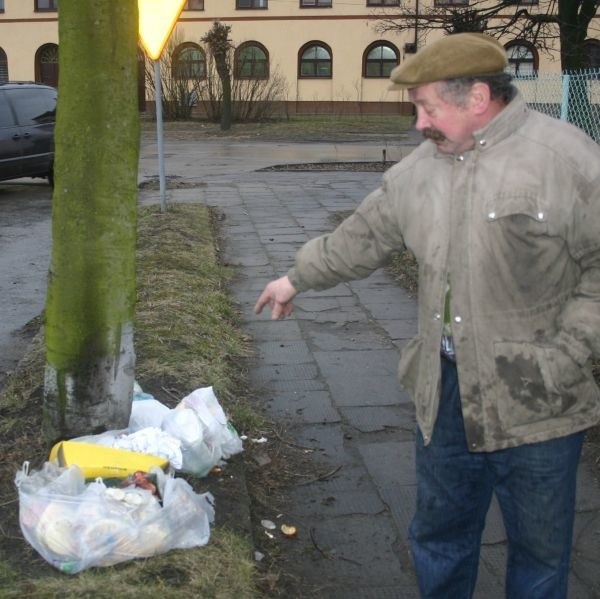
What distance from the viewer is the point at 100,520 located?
2.79m

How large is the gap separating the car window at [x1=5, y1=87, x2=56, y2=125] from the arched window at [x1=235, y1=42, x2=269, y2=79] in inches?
997

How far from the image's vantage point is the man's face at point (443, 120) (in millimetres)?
2281

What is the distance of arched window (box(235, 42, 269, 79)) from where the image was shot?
40.6 m

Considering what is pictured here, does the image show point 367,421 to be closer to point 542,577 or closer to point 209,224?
point 542,577

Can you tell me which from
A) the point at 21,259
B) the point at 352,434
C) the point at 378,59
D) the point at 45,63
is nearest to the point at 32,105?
the point at 21,259

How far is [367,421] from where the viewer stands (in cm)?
459

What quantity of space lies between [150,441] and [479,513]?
1379 millimetres

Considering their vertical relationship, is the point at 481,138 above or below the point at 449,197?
above

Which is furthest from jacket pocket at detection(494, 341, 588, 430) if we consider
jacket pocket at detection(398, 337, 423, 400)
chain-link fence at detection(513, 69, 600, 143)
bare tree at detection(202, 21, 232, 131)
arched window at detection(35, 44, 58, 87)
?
arched window at detection(35, 44, 58, 87)

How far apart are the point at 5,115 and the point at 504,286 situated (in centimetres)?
1318

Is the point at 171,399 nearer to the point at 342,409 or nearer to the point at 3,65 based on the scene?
the point at 342,409

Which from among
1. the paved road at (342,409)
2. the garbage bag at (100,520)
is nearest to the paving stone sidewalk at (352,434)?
the paved road at (342,409)

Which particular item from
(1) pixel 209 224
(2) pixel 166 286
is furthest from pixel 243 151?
(2) pixel 166 286

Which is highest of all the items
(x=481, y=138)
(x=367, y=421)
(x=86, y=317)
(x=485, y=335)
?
(x=481, y=138)
